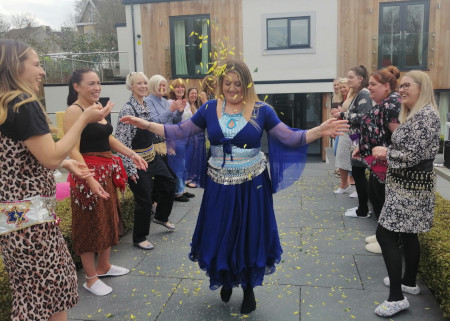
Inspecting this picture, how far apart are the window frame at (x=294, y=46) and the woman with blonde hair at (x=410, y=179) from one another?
11.9 metres

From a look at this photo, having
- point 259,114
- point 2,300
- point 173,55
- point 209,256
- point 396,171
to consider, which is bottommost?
point 2,300

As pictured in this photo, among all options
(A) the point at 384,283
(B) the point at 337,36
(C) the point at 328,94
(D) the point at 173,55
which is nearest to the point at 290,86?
(C) the point at 328,94

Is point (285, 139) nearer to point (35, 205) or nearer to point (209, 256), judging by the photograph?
point (209, 256)

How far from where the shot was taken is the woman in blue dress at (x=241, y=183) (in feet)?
10.3

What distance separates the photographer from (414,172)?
10.1 feet

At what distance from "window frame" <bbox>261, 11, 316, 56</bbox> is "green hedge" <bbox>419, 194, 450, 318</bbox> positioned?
11405mm

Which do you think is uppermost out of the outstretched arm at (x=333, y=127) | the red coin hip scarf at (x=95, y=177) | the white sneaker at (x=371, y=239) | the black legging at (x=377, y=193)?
the outstretched arm at (x=333, y=127)

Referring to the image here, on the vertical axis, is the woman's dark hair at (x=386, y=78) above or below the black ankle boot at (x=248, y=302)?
above

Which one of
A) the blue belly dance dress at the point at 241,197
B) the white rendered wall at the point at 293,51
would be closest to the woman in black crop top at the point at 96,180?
the blue belly dance dress at the point at 241,197

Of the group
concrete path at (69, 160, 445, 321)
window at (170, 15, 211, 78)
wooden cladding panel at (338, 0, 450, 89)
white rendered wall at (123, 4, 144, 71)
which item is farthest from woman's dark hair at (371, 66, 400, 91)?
white rendered wall at (123, 4, 144, 71)

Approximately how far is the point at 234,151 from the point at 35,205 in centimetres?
149

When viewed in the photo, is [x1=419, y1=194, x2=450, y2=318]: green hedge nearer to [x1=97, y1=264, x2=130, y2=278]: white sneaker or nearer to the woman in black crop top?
the woman in black crop top

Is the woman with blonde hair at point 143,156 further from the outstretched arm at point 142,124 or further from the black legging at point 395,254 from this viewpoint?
the black legging at point 395,254

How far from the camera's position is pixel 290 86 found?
583 inches
